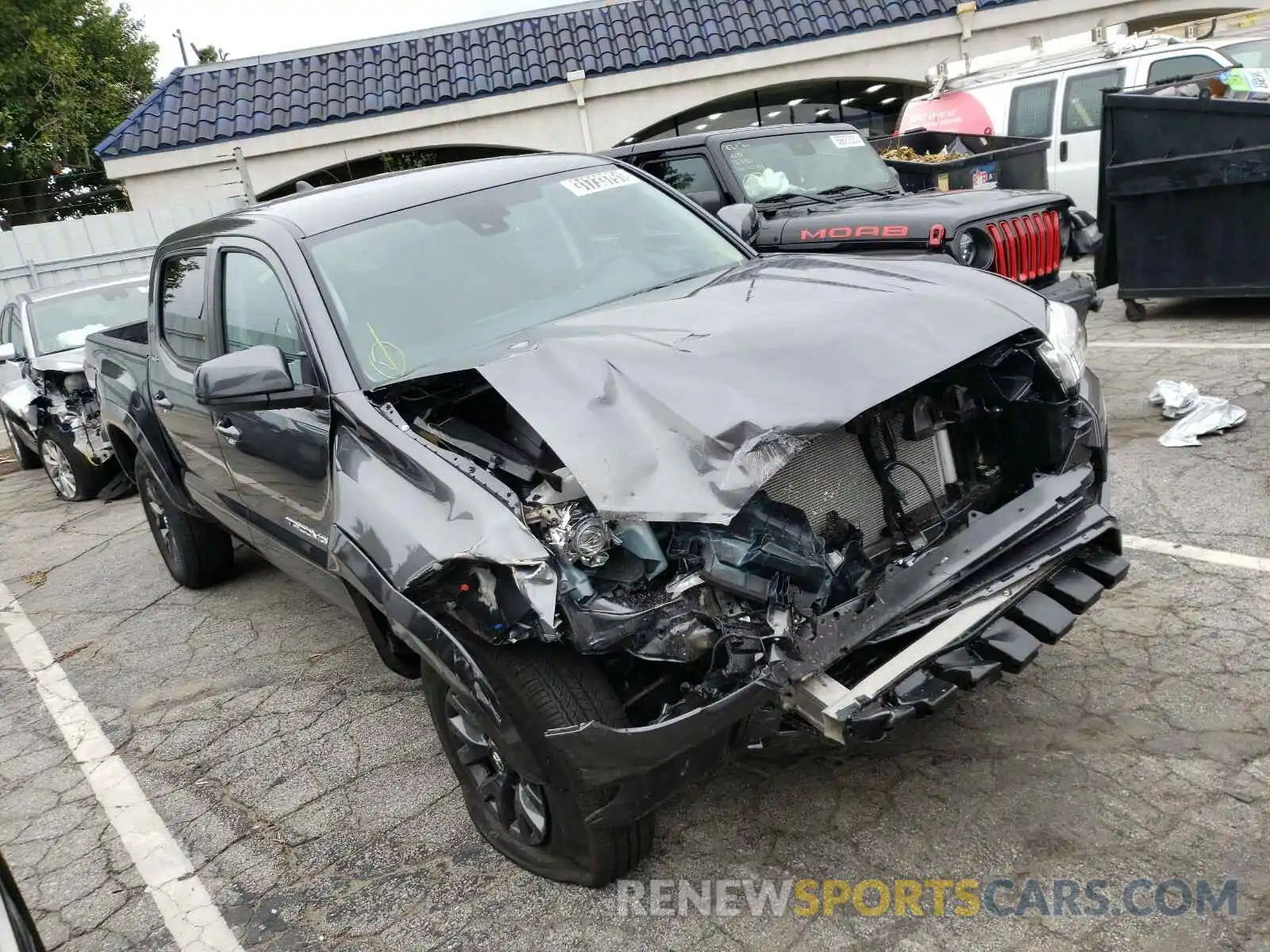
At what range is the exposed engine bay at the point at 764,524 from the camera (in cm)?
247

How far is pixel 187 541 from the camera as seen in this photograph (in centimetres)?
565

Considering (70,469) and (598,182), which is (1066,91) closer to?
(598,182)

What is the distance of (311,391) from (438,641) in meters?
1.05

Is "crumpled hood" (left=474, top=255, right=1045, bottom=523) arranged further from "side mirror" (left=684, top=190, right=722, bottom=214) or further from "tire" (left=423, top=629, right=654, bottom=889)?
"side mirror" (left=684, top=190, right=722, bottom=214)

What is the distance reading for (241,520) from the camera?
4.35 metres

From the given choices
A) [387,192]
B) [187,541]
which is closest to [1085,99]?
[387,192]

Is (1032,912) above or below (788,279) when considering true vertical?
below

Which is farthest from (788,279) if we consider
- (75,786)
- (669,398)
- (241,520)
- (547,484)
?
(75,786)

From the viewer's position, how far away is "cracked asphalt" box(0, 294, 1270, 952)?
268 centimetres

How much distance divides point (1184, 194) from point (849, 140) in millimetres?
2413

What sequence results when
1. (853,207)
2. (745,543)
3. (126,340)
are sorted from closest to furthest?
(745,543) → (126,340) → (853,207)

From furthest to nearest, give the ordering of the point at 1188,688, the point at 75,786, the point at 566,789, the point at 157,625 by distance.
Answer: the point at 157,625 → the point at 75,786 → the point at 1188,688 → the point at 566,789

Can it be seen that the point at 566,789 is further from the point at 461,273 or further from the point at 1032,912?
the point at 461,273

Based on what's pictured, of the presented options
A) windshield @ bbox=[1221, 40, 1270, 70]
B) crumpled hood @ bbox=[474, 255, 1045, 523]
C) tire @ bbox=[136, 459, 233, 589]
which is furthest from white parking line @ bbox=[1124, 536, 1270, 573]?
windshield @ bbox=[1221, 40, 1270, 70]
